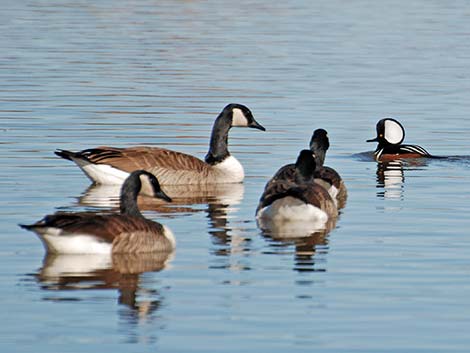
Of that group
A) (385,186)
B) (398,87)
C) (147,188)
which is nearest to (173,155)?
(385,186)

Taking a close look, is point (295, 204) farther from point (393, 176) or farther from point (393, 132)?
point (393, 132)

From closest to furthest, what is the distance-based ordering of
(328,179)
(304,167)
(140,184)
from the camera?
(140,184) → (304,167) → (328,179)

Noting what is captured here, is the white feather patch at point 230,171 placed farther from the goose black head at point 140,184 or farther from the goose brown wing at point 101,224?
the goose brown wing at point 101,224

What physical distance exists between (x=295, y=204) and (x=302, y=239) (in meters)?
0.90

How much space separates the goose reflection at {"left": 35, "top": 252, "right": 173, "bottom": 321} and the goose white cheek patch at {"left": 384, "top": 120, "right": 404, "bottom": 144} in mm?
9904

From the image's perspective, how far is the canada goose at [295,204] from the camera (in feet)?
54.6

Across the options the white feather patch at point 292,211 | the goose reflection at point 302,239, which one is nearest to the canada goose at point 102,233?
the goose reflection at point 302,239

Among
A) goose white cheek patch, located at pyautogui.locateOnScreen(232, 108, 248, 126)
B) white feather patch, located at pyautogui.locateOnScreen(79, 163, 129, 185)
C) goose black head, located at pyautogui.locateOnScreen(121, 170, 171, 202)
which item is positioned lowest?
white feather patch, located at pyautogui.locateOnScreen(79, 163, 129, 185)

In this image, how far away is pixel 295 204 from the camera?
16766mm

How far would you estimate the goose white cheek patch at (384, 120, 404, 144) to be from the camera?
24181 mm

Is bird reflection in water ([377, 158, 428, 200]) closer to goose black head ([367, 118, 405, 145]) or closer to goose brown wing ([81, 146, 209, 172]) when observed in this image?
goose black head ([367, 118, 405, 145])

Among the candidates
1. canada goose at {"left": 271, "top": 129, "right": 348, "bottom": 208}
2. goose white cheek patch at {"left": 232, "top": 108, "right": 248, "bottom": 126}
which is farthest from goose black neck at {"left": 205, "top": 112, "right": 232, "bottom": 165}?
canada goose at {"left": 271, "top": 129, "right": 348, "bottom": 208}

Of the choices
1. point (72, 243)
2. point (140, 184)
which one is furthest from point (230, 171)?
point (72, 243)

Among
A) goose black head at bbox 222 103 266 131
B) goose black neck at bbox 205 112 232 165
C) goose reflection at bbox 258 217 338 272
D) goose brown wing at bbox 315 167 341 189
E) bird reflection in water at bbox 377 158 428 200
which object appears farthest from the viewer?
goose black head at bbox 222 103 266 131
